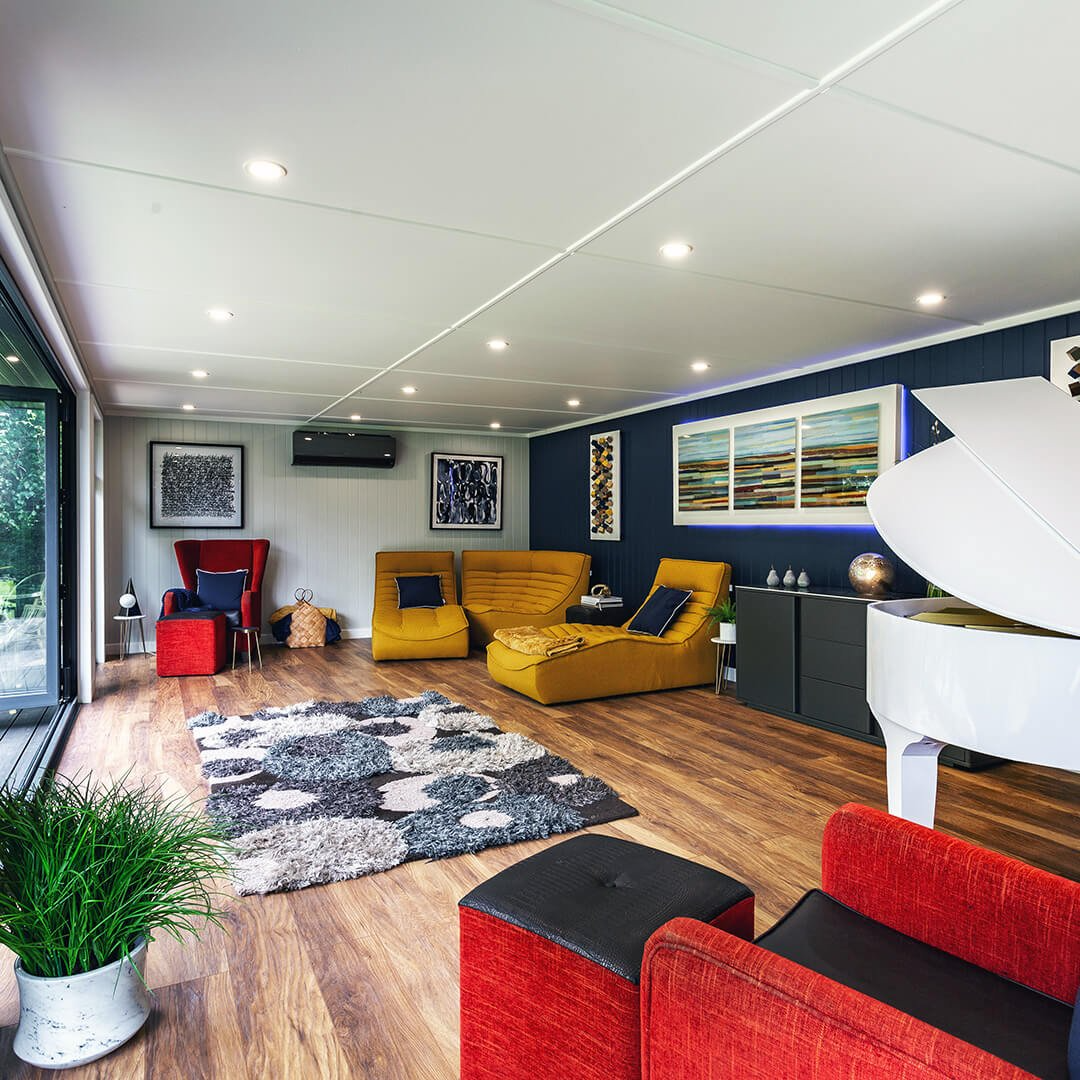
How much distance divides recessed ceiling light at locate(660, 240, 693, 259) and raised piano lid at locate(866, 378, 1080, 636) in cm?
117

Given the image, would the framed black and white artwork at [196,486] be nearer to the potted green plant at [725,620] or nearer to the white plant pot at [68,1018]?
the potted green plant at [725,620]

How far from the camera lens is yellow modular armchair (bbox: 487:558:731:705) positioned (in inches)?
209

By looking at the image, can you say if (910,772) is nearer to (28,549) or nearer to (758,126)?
(758,126)

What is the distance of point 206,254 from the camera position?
3.16m

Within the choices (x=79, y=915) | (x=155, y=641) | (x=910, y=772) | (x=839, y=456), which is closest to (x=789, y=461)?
(x=839, y=456)

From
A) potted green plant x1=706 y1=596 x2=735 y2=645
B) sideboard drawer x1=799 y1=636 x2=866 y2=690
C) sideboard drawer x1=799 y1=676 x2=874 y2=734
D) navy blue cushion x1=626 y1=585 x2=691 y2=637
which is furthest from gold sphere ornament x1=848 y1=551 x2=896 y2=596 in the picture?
navy blue cushion x1=626 y1=585 x2=691 y2=637

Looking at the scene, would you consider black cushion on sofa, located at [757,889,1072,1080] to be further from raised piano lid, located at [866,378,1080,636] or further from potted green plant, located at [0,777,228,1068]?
potted green plant, located at [0,777,228,1068]

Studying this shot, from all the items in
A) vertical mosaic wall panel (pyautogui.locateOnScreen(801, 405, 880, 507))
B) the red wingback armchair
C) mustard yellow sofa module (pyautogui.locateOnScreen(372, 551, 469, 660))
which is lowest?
mustard yellow sofa module (pyautogui.locateOnScreen(372, 551, 469, 660))

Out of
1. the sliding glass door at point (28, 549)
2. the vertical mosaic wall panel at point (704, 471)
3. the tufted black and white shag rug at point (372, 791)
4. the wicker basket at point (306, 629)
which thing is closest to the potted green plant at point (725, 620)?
the vertical mosaic wall panel at point (704, 471)

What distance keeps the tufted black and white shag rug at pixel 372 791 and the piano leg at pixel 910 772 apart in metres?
1.15

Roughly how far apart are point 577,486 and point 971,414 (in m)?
6.29

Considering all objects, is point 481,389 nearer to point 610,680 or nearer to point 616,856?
point 610,680

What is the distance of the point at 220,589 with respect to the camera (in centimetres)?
729

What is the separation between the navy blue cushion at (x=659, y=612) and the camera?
589cm
